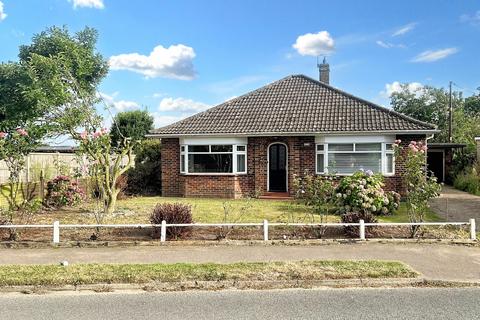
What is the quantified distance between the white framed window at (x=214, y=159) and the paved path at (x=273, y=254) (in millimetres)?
9998

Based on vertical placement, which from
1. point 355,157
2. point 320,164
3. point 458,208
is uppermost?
point 355,157

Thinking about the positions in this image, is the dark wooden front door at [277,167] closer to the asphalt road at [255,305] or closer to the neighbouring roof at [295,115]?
the neighbouring roof at [295,115]

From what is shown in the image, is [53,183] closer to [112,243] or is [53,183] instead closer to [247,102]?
[112,243]

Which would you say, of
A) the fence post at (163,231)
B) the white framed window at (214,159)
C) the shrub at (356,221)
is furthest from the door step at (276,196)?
the fence post at (163,231)

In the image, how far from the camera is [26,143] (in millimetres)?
11141

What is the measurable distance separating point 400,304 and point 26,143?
9.46 meters

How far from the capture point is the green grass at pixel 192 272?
6.79 meters

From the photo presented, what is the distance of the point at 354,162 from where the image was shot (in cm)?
1805

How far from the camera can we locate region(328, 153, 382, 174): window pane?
58.4 ft

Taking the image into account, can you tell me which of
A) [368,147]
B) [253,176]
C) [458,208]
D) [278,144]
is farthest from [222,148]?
[458,208]

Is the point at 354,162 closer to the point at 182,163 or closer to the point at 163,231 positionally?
the point at 182,163

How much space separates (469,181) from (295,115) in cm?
1066

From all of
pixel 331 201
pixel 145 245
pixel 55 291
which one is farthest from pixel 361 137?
pixel 55 291

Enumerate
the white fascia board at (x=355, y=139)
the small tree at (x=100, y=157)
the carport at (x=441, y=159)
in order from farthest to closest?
the carport at (x=441, y=159) < the white fascia board at (x=355, y=139) < the small tree at (x=100, y=157)
